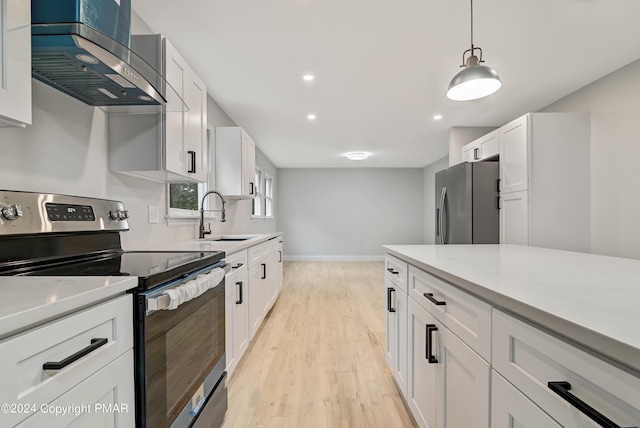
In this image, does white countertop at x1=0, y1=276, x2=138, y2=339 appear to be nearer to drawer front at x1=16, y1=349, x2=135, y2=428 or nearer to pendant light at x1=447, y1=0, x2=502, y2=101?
drawer front at x1=16, y1=349, x2=135, y2=428

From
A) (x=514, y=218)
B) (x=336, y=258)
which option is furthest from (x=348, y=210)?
(x=514, y=218)

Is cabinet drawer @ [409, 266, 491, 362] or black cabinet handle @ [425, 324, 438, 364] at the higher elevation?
cabinet drawer @ [409, 266, 491, 362]


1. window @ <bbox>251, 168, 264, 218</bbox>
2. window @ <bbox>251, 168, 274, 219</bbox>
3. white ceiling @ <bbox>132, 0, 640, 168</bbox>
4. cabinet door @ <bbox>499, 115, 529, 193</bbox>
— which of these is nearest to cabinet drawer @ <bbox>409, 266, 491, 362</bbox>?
white ceiling @ <bbox>132, 0, 640, 168</bbox>

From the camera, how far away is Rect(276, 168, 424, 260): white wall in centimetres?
864

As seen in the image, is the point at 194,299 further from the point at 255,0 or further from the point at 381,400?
the point at 255,0

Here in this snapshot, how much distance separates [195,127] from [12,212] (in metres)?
1.34

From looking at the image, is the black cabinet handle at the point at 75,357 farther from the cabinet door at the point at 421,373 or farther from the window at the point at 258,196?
the window at the point at 258,196

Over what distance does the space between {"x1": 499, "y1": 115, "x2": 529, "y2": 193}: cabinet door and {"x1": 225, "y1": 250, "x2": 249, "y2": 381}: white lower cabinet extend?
298cm

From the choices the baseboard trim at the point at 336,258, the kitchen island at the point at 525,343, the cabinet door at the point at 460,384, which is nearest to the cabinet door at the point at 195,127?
the kitchen island at the point at 525,343

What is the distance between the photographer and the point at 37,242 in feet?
3.79

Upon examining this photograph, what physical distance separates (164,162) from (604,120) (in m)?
4.07

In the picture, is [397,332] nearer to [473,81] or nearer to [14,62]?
[473,81]


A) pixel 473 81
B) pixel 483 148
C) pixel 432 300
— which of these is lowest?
pixel 432 300

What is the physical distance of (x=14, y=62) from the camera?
2.83ft
